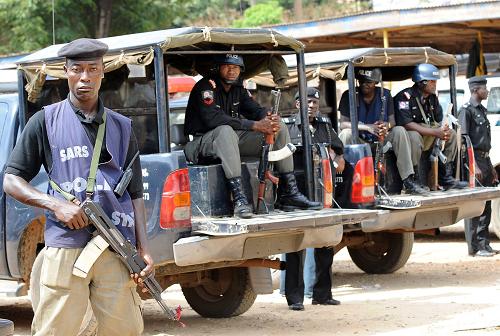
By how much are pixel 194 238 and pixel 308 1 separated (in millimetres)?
37656

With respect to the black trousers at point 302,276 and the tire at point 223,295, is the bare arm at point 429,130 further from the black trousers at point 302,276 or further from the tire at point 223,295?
the tire at point 223,295

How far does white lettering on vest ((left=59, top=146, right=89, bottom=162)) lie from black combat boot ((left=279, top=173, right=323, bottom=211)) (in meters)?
4.00

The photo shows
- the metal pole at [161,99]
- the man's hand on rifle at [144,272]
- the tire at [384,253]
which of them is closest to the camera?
the man's hand on rifle at [144,272]

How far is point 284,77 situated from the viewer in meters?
9.52

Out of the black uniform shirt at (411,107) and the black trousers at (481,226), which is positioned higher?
the black uniform shirt at (411,107)

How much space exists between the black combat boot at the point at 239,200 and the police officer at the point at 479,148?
4643 mm

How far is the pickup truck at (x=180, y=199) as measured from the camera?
788 cm

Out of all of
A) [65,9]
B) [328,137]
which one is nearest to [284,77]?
[328,137]

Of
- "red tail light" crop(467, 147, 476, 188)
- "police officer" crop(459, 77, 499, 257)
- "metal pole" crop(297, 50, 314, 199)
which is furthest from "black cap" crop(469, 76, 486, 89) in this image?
"metal pole" crop(297, 50, 314, 199)

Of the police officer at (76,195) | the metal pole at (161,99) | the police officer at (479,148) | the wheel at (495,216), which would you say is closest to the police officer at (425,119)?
the police officer at (479,148)

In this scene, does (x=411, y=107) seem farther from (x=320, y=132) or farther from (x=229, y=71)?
(x=229, y=71)

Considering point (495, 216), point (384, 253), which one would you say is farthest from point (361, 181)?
point (495, 216)

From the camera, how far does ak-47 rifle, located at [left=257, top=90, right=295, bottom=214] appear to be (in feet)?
28.6

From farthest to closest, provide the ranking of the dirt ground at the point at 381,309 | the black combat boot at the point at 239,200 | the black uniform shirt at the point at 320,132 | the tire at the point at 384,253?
1. the tire at the point at 384,253
2. the black uniform shirt at the point at 320,132
3. the dirt ground at the point at 381,309
4. the black combat boot at the point at 239,200
